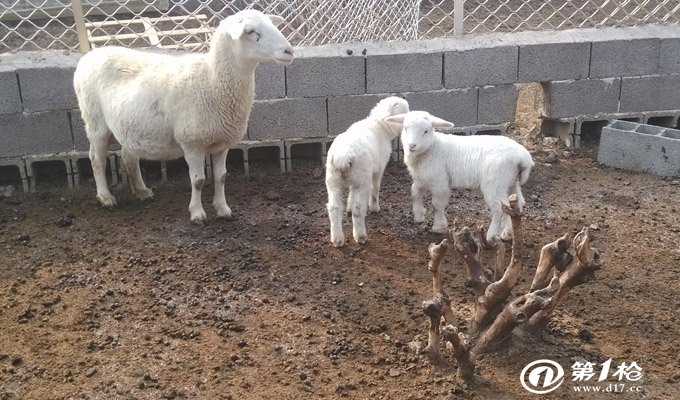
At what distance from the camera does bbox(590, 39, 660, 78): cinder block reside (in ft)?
22.0

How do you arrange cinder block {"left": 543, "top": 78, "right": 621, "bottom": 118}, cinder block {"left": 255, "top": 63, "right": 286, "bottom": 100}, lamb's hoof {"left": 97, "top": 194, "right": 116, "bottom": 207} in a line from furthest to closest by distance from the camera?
cinder block {"left": 543, "top": 78, "right": 621, "bottom": 118} < cinder block {"left": 255, "top": 63, "right": 286, "bottom": 100} < lamb's hoof {"left": 97, "top": 194, "right": 116, "bottom": 207}

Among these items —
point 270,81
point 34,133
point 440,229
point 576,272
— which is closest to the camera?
point 576,272

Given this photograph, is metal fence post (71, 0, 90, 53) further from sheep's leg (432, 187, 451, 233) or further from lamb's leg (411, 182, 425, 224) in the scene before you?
sheep's leg (432, 187, 451, 233)

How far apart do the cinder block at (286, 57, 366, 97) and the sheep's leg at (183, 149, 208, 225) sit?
3.96ft

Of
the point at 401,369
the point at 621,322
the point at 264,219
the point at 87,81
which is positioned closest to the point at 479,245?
the point at 401,369

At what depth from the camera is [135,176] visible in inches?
236

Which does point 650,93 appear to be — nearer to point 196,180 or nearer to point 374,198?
point 374,198

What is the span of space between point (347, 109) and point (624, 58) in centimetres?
249

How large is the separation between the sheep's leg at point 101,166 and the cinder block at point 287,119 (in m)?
1.20

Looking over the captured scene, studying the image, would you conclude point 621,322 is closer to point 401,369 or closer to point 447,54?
point 401,369

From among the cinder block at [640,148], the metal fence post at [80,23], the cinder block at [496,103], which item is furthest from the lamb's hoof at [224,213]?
the cinder block at [640,148]

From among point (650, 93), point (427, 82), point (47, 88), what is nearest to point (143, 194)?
point (47, 88)

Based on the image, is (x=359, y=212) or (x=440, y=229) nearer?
(x=359, y=212)

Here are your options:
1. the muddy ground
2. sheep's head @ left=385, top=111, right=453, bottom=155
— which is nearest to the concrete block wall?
the muddy ground
